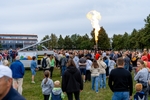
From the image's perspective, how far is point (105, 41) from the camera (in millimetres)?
72625

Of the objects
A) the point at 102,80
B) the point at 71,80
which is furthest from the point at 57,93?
the point at 102,80

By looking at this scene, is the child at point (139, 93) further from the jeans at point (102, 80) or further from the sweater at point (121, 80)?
the jeans at point (102, 80)

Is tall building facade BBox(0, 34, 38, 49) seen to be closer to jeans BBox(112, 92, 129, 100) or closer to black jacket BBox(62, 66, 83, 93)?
black jacket BBox(62, 66, 83, 93)

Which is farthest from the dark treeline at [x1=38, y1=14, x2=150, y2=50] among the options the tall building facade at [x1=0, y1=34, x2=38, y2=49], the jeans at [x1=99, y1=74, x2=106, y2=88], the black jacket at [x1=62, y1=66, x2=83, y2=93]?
the black jacket at [x1=62, y1=66, x2=83, y2=93]

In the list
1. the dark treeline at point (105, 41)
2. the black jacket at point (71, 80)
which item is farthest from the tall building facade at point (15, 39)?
the black jacket at point (71, 80)

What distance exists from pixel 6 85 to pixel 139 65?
5231mm

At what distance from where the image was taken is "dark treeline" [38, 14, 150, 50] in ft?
203

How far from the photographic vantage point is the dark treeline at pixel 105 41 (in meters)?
61.8

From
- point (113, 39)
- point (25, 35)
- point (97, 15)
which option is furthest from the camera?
point (25, 35)

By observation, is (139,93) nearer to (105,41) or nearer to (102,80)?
(102,80)

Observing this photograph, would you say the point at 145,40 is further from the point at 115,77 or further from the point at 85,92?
the point at 115,77

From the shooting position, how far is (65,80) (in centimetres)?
786

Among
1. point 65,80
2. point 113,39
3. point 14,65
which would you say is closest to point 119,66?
point 65,80

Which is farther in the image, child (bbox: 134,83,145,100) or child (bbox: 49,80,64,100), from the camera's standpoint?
child (bbox: 49,80,64,100)
